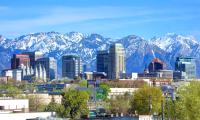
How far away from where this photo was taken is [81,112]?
5192 inches

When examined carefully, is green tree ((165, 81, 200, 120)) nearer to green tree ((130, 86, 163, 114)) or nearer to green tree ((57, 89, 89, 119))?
green tree ((130, 86, 163, 114))

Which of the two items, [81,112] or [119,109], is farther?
[119,109]

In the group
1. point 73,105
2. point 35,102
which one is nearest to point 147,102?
point 73,105

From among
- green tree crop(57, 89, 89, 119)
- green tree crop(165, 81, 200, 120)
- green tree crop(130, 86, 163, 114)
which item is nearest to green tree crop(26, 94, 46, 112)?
green tree crop(57, 89, 89, 119)

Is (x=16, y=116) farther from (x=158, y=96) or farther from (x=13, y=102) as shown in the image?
(x=158, y=96)

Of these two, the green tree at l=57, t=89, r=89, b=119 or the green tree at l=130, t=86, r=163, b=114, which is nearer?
the green tree at l=130, t=86, r=163, b=114

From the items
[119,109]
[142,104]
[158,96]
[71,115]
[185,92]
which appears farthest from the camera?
[119,109]

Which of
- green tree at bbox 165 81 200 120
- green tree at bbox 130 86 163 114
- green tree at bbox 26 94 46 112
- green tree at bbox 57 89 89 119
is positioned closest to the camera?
green tree at bbox 165 81 200 120

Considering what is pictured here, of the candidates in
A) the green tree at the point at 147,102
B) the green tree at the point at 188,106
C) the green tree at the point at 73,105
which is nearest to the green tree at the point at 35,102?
the green tree at the point at 73,105

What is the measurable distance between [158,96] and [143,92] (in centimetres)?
324

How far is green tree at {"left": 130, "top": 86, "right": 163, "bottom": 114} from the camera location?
130 meters

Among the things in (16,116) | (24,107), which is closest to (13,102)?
(24,107)

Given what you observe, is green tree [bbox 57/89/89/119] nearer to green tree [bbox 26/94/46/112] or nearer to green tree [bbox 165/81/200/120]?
green tree [bbox 26/94/46/112]

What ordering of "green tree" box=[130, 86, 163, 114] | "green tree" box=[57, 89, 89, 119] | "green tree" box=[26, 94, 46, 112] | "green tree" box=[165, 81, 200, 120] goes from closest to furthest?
"green tree" box=[165, 81, 200, 120], "green tree" box=[130, 86, 163, 114], "green tree" box=[57, 89, 89, 119], "green tree" box=[26, 94, 46, 112]
